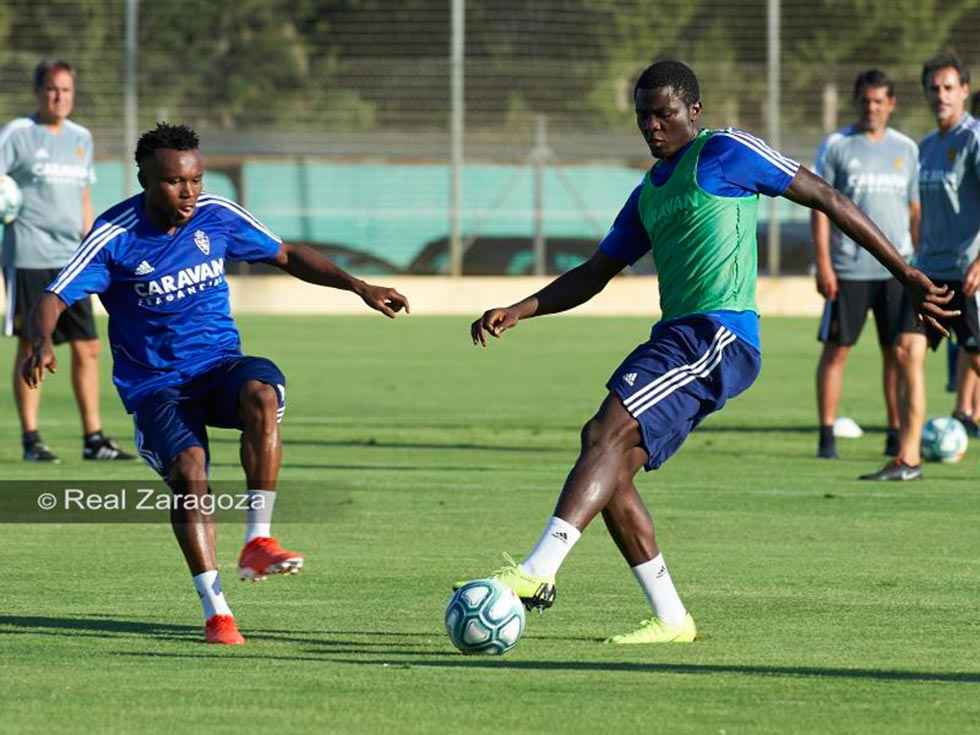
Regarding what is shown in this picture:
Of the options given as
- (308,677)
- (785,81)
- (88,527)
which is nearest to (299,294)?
(785,81)

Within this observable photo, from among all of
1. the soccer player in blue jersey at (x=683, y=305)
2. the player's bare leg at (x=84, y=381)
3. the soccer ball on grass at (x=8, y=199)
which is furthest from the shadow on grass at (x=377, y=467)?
the soccer player in blue jersey at (x=683, y=305)

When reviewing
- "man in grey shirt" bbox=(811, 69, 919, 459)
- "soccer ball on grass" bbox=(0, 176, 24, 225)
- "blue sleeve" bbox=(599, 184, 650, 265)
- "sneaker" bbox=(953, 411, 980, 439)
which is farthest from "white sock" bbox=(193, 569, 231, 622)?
"sneaker" bbox=(953, 411, 980, 439)

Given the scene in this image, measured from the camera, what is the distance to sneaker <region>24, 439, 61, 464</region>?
1322cm

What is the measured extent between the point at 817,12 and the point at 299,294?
11387mm

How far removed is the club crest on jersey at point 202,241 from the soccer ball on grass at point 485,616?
1884 mm

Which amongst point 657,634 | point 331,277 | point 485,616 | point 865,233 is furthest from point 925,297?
point 331,277

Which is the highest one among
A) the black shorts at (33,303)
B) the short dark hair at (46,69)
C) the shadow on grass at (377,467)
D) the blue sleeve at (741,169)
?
the short dark hair at (46,69)

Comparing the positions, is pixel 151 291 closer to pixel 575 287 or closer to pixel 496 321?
pixel 496 321

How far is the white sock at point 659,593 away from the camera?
7.28 m

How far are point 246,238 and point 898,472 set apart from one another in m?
5.42

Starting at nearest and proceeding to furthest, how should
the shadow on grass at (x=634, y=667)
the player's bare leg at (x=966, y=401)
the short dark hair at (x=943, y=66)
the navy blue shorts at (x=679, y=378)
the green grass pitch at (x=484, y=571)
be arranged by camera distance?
the green grass pitch at (x=484, y=571) → the shadow on grass at (x=634, y=667) → the navy blue shorts at (x=679, y=378) → the short dark hair at (x=943, y=66) → the player's bare leg at (x=966, y=401)

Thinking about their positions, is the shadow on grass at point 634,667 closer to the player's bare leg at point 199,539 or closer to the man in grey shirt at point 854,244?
the player's bare leg at point 199,539

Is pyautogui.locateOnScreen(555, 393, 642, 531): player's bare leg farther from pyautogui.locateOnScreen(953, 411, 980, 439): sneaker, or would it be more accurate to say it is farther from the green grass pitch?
pyautogui.locateOnScreen(953, 411, 980, 439): sneaker

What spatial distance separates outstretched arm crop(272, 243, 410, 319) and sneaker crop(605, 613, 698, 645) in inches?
64.8
